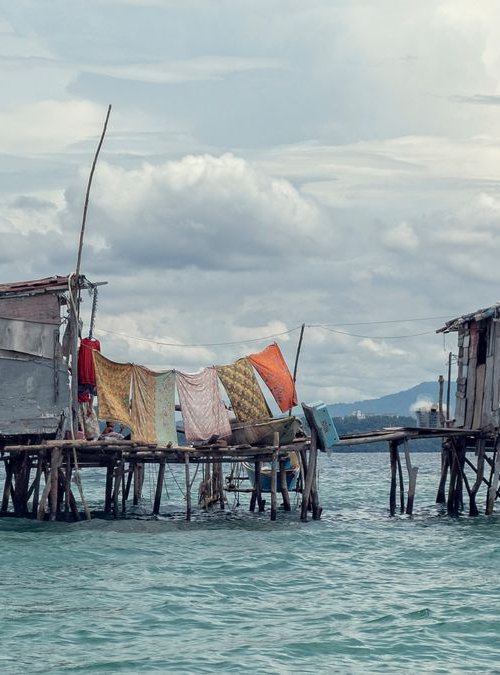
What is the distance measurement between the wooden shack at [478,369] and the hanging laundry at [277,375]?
5.65 metres

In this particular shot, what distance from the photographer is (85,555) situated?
27578 millimetres

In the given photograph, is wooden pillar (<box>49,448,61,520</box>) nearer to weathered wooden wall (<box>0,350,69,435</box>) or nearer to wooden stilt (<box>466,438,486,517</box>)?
weathered wooden wall (<box>0,350,69,435</box>)

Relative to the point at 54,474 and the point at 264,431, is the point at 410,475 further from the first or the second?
the point at 54,474

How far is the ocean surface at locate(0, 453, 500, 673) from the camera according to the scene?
61.9 feet

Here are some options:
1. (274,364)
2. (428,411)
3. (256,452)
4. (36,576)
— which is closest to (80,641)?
(36,576)

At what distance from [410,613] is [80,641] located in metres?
6.31

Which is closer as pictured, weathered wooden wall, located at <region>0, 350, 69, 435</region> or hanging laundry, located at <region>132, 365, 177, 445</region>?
weathered wooden wall, located at <region>0, 350, 69, 435</region>

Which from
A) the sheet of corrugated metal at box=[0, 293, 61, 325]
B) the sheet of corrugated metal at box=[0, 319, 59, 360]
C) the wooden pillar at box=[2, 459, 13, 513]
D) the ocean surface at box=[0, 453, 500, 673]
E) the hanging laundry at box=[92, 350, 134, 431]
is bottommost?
the ocean surface at box=[0, 453, 500, 673]

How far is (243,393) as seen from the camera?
34156 millimetres

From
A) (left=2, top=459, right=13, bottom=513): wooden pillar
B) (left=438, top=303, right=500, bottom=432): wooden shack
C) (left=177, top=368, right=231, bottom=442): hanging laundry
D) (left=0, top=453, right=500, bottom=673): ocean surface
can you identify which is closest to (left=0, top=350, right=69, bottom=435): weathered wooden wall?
(left=0, top=453, right=500, bottom=673): ocean surface

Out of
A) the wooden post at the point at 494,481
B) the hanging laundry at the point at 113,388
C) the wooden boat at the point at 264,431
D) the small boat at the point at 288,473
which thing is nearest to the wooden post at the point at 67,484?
the hanging laundry at the point at 113,388

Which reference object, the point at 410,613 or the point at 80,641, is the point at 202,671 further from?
the point at 410,613

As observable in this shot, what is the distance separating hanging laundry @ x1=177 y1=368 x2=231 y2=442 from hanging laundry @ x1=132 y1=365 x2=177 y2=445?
357 millimetres

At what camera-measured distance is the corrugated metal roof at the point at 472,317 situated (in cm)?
3459
